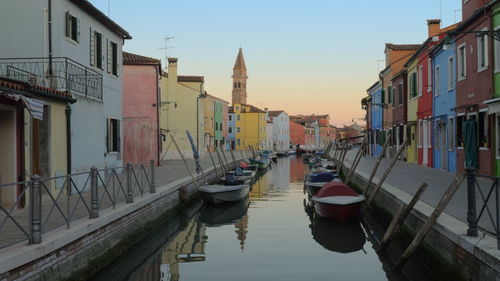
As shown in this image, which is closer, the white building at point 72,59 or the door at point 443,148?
the white building at point 72,59

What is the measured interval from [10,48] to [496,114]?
584 inches

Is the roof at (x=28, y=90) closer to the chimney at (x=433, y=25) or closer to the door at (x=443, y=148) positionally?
the door at (x=443, y=148)

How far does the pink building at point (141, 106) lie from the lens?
30734 millimetres

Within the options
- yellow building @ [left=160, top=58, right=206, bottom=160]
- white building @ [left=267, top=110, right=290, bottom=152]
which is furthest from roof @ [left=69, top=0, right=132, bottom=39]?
white building @ [left=267, top=110, right=290, bottom=152]

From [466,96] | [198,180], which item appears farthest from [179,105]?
[466,96]

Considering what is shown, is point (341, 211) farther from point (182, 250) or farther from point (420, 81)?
point (420, 81)

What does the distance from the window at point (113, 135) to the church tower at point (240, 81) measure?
99.2m

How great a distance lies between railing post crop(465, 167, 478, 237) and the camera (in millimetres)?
7289

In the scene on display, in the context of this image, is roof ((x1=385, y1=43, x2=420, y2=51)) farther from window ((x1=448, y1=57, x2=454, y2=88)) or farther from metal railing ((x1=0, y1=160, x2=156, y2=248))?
metal railing ((x1=0, y1=160, x2=156, y2=248))

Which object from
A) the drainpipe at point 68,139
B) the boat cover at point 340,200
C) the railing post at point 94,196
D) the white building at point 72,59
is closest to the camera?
the railing post at point 94,196

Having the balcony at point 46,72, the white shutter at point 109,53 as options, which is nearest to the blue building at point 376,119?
the white shutter at point 109,53

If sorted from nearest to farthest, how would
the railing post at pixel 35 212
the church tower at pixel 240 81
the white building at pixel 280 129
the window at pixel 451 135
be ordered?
1. the railing post at pixel 35 212
2. the window at pixel 451 135
3. the white building at pixel 280 129
4. the church tower at pixel 240 81

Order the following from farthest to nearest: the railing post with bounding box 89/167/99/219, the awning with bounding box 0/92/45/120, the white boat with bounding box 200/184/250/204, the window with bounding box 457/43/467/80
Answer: the window with bounding box 457/43/467/80, the white boat with bounding box 200/184/250/204, the awning with bounding box 0/92/45/120, the railing post with bounding box 89/167/99/219

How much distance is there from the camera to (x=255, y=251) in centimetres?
1156
